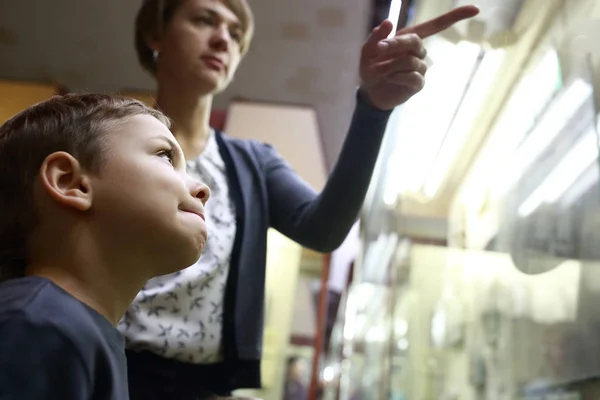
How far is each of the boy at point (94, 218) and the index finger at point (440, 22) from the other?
0.89 ft

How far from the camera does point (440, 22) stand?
0.56 meters

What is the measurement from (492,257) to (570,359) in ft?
1.03

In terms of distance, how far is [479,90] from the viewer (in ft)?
2.95

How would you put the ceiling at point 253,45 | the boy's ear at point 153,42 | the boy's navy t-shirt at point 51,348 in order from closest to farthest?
the boy's navy t-shirt at point 51,348 → the boy's ear at point 153,42 → the ceiling at point 253,45

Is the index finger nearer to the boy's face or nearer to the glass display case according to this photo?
the glass display case

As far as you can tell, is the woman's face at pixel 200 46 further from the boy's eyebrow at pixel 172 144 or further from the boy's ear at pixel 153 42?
the boy's eyebrow at pixel 172 144

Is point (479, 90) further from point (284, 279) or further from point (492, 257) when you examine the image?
point (284, 279)

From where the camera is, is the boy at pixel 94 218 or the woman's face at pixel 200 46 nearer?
the boy at pixel 94 218

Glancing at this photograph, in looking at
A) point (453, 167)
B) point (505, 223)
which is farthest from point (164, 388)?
point (453, 167)

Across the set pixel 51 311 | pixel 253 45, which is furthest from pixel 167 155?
pixel 253 45

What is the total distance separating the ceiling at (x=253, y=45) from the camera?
1.51 metres

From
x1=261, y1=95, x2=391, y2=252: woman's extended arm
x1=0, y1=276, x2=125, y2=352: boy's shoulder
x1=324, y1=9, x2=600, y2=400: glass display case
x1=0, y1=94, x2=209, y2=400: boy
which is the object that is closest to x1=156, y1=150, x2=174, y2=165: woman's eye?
x1=0, y1=94, x2=209, y2=400: boy

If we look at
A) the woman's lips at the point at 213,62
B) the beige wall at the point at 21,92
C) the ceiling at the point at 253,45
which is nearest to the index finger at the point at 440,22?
the woman's lips at the point at 213,62

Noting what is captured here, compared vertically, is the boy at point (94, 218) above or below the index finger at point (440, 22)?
below
